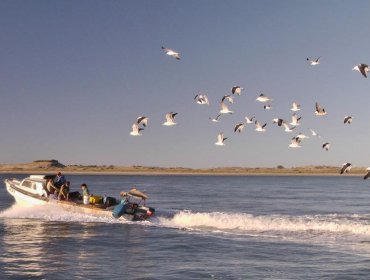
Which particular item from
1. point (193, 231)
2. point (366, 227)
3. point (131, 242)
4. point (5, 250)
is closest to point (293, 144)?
point (366, 227)

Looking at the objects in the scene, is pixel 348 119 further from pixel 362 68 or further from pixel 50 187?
pixel 50 187

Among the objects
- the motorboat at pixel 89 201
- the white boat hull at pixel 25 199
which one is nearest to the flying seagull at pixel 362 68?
the motorboat at pixel 89 201

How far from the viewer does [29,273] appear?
19344mm

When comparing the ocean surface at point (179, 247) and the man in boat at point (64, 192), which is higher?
the man in boat at point (64, 192)

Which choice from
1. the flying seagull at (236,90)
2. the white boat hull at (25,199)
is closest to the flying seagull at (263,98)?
the flying seagull at (236,90)

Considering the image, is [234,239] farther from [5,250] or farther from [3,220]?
[3,220]

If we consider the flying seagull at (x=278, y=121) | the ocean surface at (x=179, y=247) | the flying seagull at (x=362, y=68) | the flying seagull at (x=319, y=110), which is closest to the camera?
the ocean surface at (x=179, y=247)

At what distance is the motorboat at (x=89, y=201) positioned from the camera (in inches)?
1369

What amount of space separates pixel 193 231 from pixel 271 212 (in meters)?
15.1

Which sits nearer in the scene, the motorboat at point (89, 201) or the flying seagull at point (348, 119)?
the flying seagull at point (348, 119)

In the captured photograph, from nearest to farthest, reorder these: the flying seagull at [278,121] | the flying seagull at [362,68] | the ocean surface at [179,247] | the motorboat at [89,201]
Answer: the ocean surface at [179,247] < the flying seagull at [362,68] < the motorboat at [89,201] < the flying seagull at [278,121]

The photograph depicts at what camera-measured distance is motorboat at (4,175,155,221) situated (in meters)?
34.8

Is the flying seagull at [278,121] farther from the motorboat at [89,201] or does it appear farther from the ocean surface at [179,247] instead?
the motorboat at [89,201]

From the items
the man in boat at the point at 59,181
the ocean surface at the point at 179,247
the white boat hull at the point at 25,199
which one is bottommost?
the ocean surface at the point at 179,247
